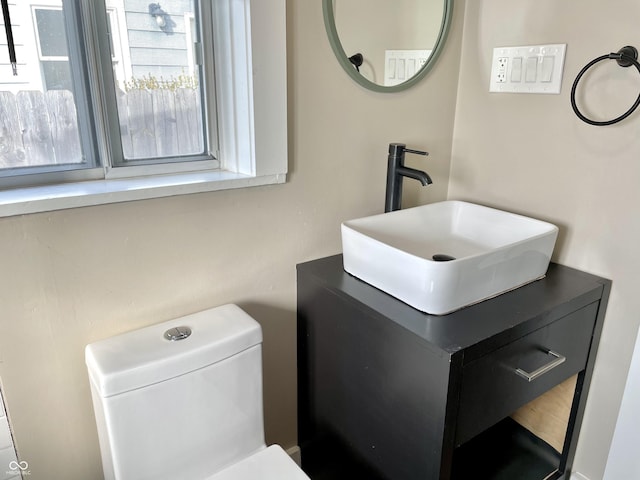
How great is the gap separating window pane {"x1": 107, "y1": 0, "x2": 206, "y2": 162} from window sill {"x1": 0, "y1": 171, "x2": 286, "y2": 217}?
0.09 meters

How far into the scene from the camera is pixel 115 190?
39.6 inches

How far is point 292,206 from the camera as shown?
130 cm

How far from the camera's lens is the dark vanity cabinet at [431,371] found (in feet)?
3.22

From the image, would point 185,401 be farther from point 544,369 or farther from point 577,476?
point 577,476

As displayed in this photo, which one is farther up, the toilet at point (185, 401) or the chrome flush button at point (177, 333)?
the chrome flush button at point (177, 333)

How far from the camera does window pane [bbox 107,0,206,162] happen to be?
3.48 ft

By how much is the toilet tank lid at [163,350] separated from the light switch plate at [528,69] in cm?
98

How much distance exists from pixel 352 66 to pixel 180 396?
3.02 feet

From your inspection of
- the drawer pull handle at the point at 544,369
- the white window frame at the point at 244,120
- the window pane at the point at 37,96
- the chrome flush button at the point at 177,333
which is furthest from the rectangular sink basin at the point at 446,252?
the window pane at the point at 37,96

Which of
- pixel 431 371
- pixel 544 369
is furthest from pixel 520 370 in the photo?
pixel 431 371

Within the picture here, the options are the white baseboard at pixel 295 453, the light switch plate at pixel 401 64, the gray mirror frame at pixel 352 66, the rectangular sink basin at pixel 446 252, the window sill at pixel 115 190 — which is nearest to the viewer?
the window sill at pixel 115 190

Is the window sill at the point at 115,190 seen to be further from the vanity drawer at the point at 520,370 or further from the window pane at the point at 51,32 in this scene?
the vanity drawer at the point at 520,370

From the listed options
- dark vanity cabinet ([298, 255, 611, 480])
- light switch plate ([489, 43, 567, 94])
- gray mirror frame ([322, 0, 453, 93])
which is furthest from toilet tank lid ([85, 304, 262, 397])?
light switch plate ([489, 43, 567, 94])

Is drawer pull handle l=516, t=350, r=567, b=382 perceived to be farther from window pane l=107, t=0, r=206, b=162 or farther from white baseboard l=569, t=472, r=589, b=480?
window pane l=107, t=0, r=206, b=162
